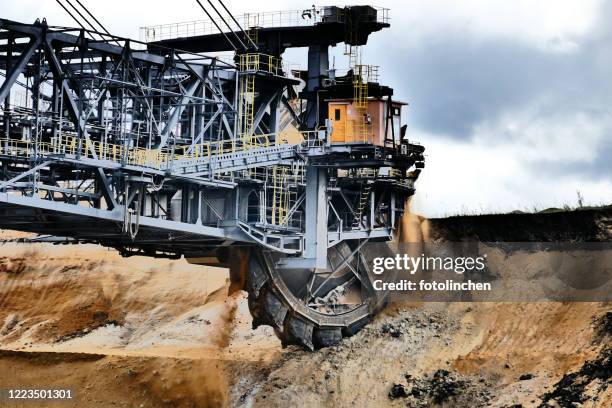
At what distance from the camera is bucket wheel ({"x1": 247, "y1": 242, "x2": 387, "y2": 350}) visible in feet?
143

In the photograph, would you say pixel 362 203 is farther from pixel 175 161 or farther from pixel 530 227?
pixel 175 161

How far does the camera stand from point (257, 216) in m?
42.8

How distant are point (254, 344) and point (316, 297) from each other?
7383 millimetres

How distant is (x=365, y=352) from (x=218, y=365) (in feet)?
24.5

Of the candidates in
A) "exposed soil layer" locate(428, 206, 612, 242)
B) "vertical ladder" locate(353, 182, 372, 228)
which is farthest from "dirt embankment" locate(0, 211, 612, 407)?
"vertical ladder" locate(353, 182, 372, 228)

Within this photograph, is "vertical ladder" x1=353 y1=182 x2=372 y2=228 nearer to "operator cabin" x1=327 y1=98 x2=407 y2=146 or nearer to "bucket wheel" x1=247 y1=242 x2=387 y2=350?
"bucket wheel" x1=247 y1=242 x2=387 y2=350

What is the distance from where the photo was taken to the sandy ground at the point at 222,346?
40375 mm

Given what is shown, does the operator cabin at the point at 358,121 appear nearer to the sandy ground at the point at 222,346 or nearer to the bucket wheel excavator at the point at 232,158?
the bucket wheel excavator at the point at 232,158

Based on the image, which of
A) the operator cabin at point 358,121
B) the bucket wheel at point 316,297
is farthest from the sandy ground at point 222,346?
the operator cabin at point 358,121

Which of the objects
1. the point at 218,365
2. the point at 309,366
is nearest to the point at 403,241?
the point at 309,366

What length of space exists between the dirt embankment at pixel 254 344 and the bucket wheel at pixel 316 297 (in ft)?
2.22

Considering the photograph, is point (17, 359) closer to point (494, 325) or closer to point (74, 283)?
point (74, 283)

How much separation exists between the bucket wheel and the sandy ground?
63cm

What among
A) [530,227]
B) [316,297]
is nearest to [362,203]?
[316,297]
